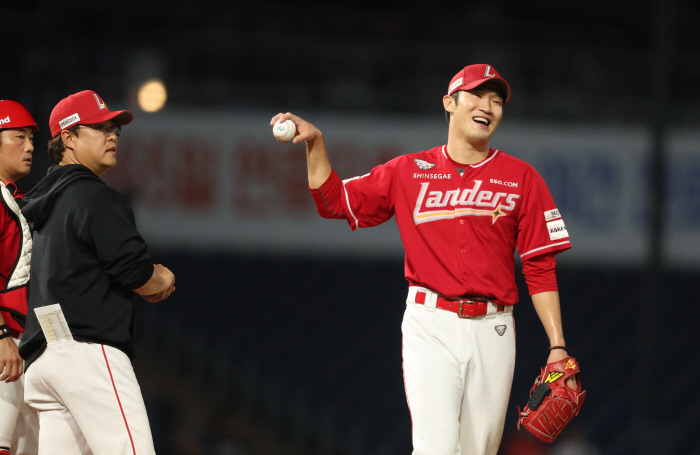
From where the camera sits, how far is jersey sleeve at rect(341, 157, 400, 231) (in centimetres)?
371

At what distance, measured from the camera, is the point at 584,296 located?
12320mm

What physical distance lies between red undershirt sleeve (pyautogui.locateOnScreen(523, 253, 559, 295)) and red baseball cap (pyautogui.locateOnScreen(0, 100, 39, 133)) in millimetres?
2413

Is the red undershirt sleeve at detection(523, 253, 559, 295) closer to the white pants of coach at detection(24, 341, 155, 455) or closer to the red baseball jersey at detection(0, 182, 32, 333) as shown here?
the white pants of coach at detection(24, 341, 155, 455)

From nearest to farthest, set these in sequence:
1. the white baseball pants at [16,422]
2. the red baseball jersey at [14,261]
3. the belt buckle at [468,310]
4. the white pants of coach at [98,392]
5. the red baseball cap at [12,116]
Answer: the white pants of coach at [98,392] < the belt buckle at [468,310] < the white baseball pants at [16,422] < the red baseball jersey at [14,261] < the red baseball cap at [12,116]

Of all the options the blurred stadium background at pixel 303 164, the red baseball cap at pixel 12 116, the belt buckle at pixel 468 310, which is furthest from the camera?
the blurred stadium background at pixel 303 164

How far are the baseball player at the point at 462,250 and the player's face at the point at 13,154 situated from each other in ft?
4.44

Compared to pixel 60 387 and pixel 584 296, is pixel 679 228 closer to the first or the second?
pixel 584 296

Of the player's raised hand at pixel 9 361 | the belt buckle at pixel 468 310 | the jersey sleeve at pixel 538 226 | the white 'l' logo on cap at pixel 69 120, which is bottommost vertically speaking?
the player's raised hand at pixel 9 361

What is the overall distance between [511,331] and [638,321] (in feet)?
31.6

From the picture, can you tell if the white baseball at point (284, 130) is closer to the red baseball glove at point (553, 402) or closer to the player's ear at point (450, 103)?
the player's ear at point (450, 103)

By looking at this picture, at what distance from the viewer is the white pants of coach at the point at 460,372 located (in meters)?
3.36

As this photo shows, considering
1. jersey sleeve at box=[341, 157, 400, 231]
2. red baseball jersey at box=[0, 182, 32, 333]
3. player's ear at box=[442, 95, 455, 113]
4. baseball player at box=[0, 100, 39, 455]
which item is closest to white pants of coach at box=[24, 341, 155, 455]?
baseball player at box=[0, 100, 39, 455]

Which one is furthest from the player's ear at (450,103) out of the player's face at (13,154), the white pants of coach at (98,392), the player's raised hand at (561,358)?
the player's face at (13,154)

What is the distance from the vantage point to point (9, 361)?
3.36 metres
